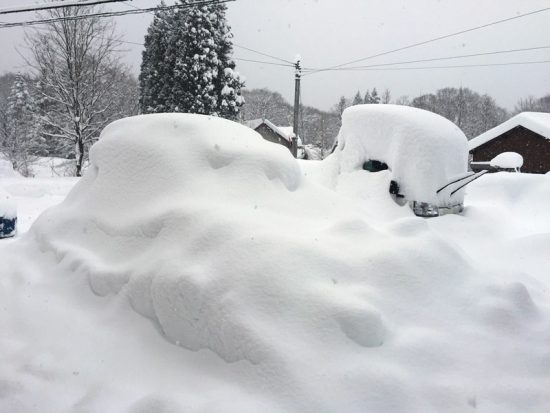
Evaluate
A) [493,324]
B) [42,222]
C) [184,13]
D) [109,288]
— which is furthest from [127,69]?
[493,324]

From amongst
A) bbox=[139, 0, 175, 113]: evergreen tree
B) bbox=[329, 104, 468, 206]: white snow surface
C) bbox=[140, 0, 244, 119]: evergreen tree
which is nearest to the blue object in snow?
bbox=[329, 104, 468, 206]: white snow surface

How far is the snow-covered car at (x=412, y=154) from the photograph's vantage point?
775 cm

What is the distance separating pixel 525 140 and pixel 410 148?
1825 cm

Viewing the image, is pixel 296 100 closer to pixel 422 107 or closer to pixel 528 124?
pixel 528 124

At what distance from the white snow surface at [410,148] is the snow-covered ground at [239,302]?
154 inches

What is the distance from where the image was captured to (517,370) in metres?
2.54

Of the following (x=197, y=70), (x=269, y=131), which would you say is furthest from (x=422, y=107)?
(x=197, y=70)

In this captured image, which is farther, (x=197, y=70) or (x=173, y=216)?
(x=197, y=70)

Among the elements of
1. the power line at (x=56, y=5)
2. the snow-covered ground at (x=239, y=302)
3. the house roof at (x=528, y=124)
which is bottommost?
the snow-covered ground at (x=239, y=302)

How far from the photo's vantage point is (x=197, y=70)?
81.1 feet

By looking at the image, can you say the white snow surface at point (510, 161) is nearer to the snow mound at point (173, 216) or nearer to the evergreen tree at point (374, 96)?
the snow mound at point (173, 216)

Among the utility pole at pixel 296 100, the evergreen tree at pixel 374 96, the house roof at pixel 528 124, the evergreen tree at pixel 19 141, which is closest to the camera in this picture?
the utility pole at pixel 296 100

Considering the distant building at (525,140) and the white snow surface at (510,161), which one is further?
the distant building at (525,140)

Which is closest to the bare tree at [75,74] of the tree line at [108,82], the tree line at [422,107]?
the tree line at [108,82]
